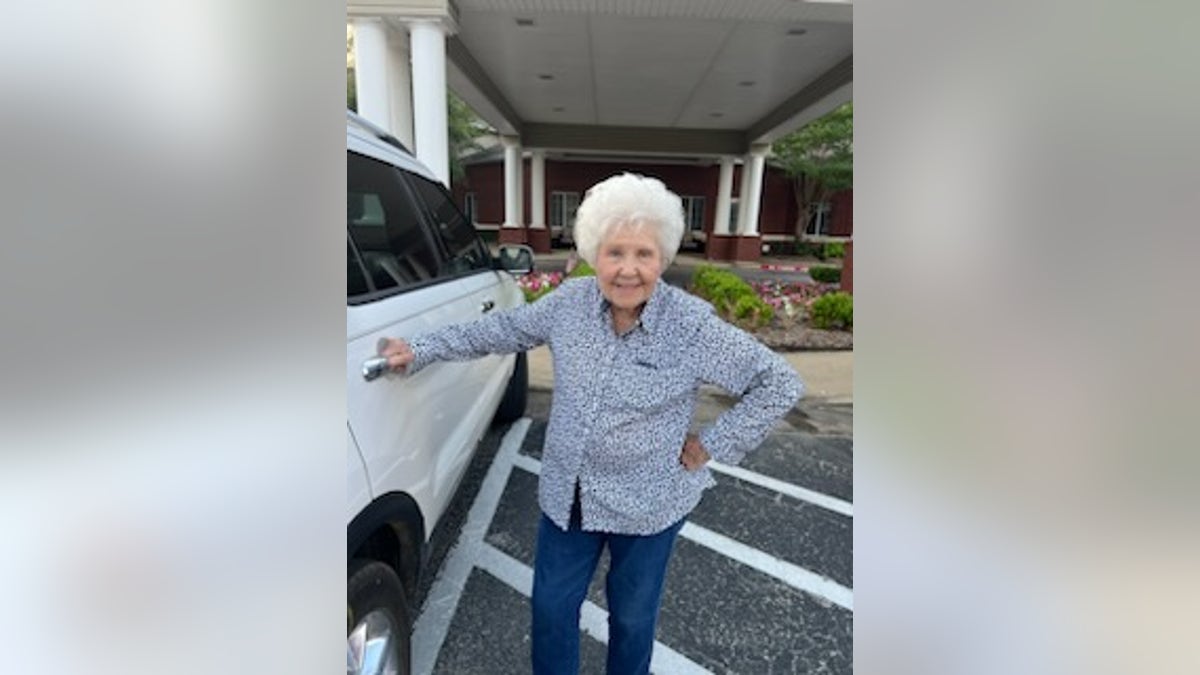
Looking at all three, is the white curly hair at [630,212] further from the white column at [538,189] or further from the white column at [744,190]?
the white column at [538,189]

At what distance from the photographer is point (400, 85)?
884cm

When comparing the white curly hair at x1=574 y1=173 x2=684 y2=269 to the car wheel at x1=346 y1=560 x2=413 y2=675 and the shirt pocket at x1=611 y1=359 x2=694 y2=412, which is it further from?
the car wheel at x1=346 y1=560 x2=413 y2=675

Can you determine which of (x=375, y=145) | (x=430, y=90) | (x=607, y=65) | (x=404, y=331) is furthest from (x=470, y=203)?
(x=404, y=331)

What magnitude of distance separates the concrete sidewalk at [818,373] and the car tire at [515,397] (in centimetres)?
106

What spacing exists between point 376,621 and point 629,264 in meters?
1.13

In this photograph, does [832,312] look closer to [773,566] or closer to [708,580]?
[773,566]

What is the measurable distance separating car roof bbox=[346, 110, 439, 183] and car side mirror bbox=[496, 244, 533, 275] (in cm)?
127

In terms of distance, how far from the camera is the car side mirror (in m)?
4.25

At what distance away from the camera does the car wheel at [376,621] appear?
163 centimetres

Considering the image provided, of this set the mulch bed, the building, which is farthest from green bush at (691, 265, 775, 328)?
the building

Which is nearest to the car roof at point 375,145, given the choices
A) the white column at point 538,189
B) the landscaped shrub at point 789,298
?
the landscaped shrub at point 789,298
